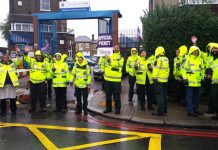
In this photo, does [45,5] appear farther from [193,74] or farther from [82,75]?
[193,74]

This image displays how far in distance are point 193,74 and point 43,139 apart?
15.1 ft

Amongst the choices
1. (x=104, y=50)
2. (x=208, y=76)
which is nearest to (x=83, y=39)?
(x=104, y=50)

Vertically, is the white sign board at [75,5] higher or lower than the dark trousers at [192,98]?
higher

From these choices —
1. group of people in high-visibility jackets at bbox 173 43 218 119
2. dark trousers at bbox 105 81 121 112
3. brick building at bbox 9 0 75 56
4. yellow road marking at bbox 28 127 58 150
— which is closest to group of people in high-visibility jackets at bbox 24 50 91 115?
dark trousers at bbox 105 81 121 112

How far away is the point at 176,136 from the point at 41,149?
3051 millimetres

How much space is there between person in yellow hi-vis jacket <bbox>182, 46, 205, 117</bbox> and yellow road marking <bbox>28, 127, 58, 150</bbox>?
4.26m

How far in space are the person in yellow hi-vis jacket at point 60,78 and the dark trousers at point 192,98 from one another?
377 centimetres

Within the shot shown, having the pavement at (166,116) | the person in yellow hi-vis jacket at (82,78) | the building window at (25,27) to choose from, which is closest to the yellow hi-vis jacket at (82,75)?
the person in yellow hi-vis jacket at (82,78)

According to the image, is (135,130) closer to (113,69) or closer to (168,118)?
(168,118)

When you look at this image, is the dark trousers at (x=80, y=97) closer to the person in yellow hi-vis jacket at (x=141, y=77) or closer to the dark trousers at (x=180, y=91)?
the person in yellow hi-vis jacket at (x=141, y=77)

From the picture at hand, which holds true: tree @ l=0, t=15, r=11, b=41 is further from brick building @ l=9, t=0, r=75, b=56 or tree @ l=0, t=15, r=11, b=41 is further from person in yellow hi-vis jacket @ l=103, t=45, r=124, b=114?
person in yellow hi-vis jacket @ l=103, t=45, r=124, b=114

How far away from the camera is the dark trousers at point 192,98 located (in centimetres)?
1063

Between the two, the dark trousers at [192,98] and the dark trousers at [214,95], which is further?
the dark trousers at [192,98]

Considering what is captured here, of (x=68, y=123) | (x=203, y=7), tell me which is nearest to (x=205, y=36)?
(x=203, y=7)
